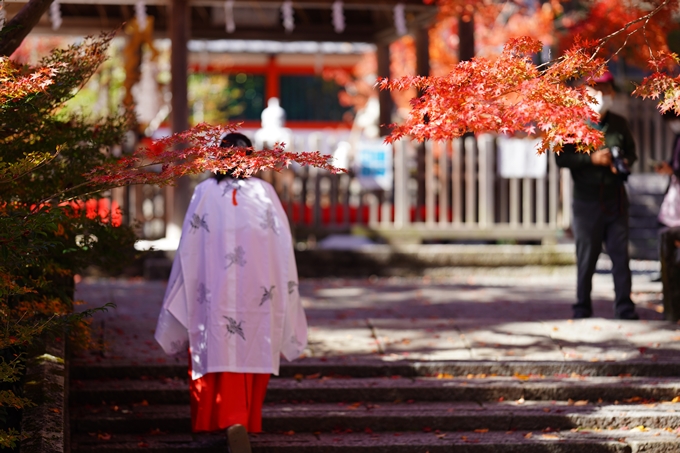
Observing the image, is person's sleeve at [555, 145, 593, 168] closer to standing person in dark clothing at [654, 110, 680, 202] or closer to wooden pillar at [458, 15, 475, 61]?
standing person in dark clothing at [654, 110, 680, 202]

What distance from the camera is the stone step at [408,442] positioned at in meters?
5.94

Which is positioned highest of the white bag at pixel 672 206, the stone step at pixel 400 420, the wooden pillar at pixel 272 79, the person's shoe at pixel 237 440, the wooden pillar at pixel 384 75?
the wooden pillar at pixel 272 79

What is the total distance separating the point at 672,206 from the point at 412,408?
4.83m

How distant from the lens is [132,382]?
6.91m

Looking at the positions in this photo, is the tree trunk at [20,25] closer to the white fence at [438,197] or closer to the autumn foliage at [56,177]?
the autumn foliage at [56,177]

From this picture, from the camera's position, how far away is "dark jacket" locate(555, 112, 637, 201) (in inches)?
320

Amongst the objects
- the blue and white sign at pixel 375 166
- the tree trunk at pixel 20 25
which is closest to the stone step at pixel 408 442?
the tree trunk at pixel 20 25

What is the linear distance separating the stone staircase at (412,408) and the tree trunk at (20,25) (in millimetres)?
2340

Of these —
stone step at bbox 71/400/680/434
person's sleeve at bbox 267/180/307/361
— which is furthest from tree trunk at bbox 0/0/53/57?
stone step at bbox 71/400/680/434

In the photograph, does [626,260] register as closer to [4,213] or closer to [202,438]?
[202,438]

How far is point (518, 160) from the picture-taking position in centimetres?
1313

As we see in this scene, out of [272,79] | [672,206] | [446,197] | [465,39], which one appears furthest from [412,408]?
[272,79]

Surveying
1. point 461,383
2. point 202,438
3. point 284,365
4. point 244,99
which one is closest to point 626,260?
point 461,383

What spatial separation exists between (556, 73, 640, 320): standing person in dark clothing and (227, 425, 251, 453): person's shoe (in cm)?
378
